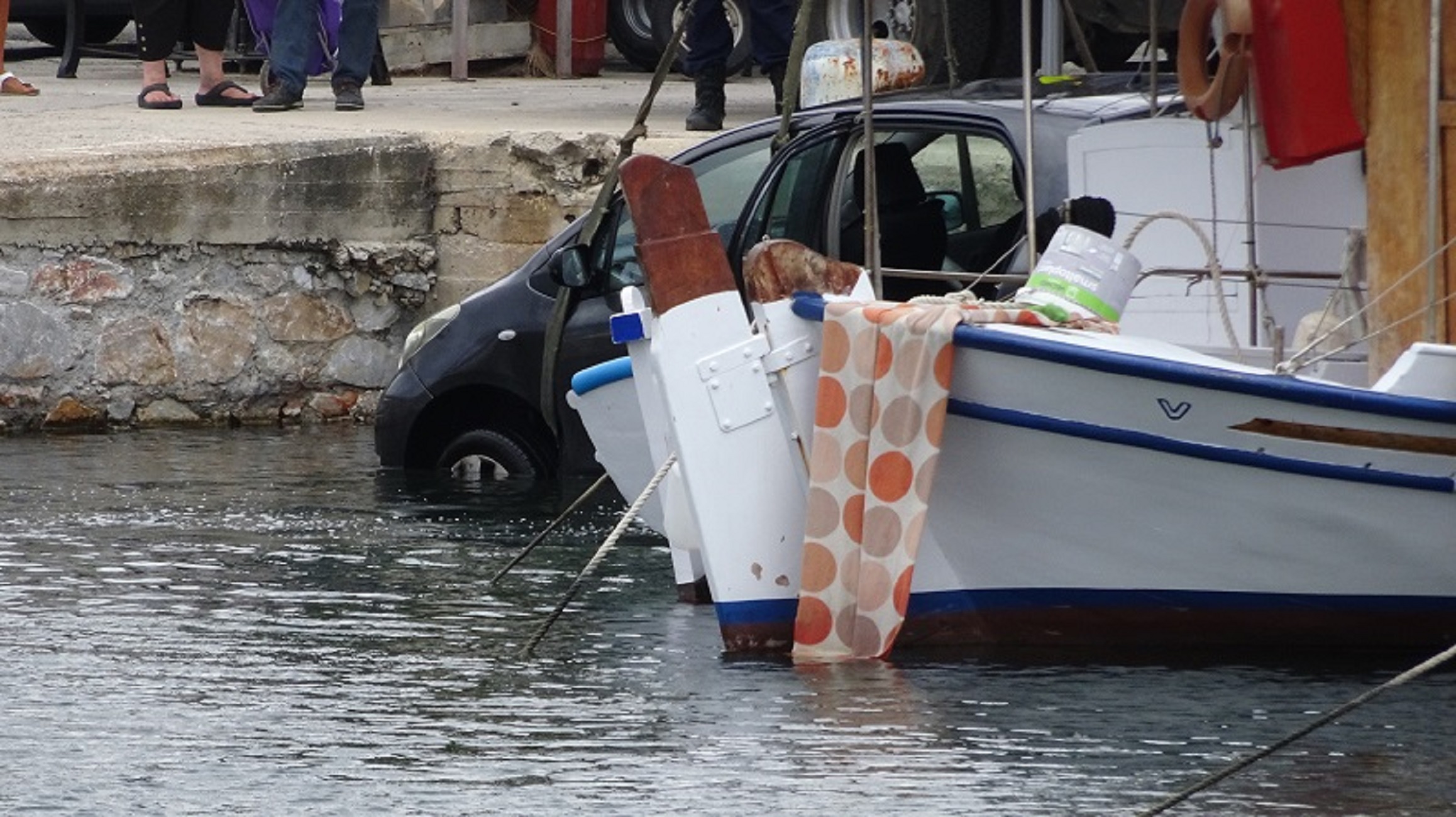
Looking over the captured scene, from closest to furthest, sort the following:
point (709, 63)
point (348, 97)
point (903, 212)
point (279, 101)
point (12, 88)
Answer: point (903, 212) < point (709, 63) < point (279, 101) < point (348, 97) < point (12, 88)

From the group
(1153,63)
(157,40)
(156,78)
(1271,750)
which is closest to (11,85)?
(156,78)

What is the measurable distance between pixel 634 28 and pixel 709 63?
16.9 feet

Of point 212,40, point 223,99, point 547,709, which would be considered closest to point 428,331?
point 547,709

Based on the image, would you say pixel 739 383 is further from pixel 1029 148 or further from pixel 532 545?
pixel 532 545

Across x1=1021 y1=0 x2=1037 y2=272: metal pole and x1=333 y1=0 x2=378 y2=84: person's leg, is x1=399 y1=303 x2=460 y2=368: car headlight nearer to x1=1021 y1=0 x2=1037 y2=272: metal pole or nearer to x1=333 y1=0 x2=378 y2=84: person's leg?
x1=1021 y1=0 x2=1037 y2=272: metal pole

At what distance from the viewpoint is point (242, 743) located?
6293 mm

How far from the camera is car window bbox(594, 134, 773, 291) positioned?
972cm

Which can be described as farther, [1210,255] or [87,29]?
[87,29]

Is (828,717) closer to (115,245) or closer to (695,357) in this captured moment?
(695,357)

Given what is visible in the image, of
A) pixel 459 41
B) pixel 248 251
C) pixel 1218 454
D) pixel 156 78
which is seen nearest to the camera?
pixel 1218 454

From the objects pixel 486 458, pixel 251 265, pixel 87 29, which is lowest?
pixel 486 458

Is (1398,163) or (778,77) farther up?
(1398,163)

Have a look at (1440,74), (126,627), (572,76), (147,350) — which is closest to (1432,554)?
(1440,74)

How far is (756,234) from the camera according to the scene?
952cm
